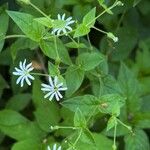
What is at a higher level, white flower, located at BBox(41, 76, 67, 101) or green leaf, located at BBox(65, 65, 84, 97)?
green leaf, located at BBox(65, 65, 84, 97)

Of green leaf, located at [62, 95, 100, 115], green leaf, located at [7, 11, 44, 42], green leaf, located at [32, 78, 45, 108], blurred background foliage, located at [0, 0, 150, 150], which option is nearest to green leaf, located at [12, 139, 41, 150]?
blurred background foliage, located at [0, 0, 150, 150]

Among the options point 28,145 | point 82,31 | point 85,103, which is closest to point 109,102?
point 85,103

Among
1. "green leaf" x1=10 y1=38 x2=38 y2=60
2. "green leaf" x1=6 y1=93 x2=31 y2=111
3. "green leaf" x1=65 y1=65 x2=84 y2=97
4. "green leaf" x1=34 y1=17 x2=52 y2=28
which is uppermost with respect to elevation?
"green leaf" x1=10 y1=38 x2=38 y2=60

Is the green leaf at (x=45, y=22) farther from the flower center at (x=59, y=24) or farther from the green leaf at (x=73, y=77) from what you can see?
the green leaf at (x=73, y=77)

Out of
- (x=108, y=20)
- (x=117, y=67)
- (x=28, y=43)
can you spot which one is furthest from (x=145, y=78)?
(x=28, y=43)

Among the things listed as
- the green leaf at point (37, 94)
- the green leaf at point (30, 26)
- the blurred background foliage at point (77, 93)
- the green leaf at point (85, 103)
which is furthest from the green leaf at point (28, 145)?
the green leaf at point (30, 26)

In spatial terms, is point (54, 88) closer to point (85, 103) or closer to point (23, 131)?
point (85, 103)

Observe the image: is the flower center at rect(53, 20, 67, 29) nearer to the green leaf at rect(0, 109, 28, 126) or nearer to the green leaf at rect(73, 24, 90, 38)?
the green leaf at rect(73, 24, 90, 38)
